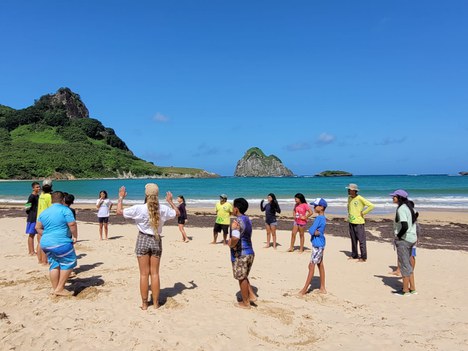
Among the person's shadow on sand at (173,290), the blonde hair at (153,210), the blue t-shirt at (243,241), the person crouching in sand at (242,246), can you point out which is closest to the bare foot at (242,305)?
the person crouching in sand at (242,246)

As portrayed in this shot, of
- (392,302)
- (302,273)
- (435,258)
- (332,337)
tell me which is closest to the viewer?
(332,337)

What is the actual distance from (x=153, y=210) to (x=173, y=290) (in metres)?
2.26

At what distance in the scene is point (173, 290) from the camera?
21.9ft

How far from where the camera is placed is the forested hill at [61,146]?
98.9 metres

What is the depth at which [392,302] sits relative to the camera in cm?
651

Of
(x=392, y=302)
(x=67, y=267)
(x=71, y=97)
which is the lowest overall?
(x=392, y=302)

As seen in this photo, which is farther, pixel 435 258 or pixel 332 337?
pixel 435 258

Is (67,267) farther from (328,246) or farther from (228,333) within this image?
(328,246)

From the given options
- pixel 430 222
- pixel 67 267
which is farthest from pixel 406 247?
pixel 430 222

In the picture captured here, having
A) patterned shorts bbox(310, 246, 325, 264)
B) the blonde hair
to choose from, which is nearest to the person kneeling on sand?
the blonde hair

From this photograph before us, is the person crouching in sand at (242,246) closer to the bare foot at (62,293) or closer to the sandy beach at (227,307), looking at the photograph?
the sandy beach at (227,307)

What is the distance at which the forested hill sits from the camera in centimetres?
9894

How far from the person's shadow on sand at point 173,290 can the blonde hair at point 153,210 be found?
1614mm

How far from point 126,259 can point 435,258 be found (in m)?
8.79
